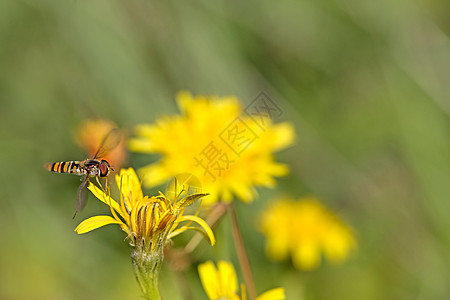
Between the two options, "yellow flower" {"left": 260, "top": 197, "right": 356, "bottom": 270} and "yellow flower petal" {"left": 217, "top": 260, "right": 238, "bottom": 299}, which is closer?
"yellow flower petal" {"left": 217, "top": 260, "right": 238, "bottom": 299}

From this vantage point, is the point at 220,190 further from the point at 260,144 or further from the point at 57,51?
the point at 57,51

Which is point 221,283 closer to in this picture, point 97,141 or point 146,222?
point 146,222

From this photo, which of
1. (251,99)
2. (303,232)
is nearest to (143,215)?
(303,232)

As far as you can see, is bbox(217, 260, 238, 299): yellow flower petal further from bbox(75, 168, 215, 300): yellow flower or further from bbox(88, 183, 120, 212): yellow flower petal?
bbox(88, 183, 120, 212): yellow flower petal

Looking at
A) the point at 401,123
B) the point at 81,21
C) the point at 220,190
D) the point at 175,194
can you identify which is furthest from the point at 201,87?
the point at 175,194

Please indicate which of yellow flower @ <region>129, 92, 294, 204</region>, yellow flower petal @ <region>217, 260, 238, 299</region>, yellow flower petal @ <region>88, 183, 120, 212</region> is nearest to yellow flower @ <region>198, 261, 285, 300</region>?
yellow flower petal @ <region>217, 260, 238, 299</region>

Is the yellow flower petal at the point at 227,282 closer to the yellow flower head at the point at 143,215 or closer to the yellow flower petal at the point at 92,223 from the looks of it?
the yellow flower head at the point at 143,215

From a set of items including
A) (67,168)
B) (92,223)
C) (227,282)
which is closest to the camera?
(92,223)
